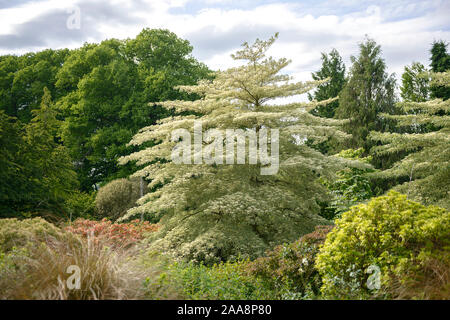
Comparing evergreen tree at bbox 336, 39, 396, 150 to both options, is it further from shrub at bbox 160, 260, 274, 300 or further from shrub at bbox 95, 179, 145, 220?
shrub at bbox 160, 260, 274, 300

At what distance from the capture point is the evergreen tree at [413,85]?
20.5 meters

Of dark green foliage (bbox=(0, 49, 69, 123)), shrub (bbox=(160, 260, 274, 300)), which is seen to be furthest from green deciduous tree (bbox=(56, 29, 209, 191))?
shrub (bbox=(160, 260, 274, 300))

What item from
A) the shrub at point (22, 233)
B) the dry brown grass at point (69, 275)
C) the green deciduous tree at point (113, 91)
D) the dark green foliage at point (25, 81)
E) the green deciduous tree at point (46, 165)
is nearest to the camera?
the dry brown grass at point (69, 275)

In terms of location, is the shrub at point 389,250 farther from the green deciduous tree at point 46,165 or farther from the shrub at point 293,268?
the green deciduous tree at point 46,165

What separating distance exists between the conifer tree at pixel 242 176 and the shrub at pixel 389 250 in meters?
2.75

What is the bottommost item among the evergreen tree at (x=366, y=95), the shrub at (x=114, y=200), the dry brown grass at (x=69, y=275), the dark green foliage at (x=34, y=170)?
the shrub at (x=114, y=200)

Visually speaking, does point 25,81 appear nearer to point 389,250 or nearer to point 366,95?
point 366,95

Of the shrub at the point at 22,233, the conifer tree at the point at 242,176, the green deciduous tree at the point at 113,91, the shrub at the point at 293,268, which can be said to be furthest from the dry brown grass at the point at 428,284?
the green deciduous tree at the point at 113,91

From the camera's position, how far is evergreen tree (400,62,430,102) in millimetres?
20475

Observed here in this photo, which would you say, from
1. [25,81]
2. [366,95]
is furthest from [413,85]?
[25,81]
